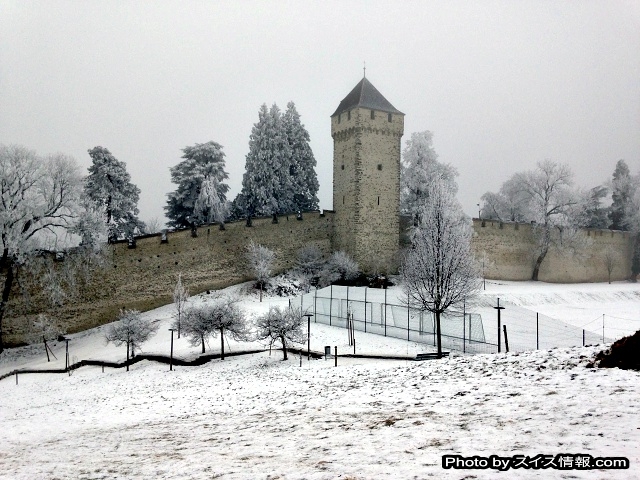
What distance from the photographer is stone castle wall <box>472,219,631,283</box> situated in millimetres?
38656

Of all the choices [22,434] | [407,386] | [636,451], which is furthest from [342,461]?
[22,434]

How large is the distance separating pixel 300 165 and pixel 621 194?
3495 cm

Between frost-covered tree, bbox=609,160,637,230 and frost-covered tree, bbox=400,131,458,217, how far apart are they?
25146 millimetres

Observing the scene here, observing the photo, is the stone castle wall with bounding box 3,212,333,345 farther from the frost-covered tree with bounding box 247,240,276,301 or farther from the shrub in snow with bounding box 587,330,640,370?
the shrub in snow with bounding box 587,330,640,370

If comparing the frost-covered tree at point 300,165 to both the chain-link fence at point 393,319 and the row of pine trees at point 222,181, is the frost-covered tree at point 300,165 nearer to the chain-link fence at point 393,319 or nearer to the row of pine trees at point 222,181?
the row of pine trees at point 222,181

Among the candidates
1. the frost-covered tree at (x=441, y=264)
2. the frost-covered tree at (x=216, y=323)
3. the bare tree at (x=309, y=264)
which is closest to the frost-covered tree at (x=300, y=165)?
the bare tree at (x=309, y=264)

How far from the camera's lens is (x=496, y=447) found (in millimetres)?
5141

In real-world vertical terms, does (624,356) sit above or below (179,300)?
above

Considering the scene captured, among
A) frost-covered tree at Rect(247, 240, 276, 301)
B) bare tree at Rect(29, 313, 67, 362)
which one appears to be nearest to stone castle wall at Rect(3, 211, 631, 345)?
bare tree at Rect(29, 313, 67, 362)

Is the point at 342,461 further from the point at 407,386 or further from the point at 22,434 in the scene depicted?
the point at 22,434

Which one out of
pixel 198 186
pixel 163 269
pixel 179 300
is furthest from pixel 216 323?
pixel 198 186

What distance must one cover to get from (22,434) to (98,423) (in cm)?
165

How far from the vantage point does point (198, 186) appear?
36.0m

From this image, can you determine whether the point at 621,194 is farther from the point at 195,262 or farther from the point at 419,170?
the point at 195,262
